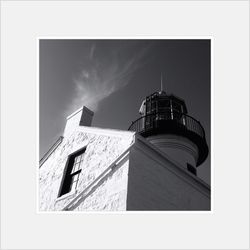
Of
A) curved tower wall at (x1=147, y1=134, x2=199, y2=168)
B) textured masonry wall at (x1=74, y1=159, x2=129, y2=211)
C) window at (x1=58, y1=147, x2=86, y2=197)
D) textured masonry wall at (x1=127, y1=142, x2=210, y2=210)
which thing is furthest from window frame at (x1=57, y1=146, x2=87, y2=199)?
curved tower wall at (x1=147, y1=134, x2=199, y2=168)

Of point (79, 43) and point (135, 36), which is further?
point (79, 43)

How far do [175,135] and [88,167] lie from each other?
4.82 metres

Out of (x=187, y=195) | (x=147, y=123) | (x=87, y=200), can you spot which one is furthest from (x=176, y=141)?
(x=87, y=200)

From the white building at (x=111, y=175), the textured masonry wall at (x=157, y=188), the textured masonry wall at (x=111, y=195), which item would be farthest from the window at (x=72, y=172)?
the textured masonry wall at (x=157, y=188)

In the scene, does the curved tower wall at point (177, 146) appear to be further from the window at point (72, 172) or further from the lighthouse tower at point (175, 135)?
the window at point (72, 172)

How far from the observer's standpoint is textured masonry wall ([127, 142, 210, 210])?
5.75m

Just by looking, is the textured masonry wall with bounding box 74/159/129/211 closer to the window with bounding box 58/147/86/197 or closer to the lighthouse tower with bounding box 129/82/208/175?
the window with bounding box 58/147/86/197

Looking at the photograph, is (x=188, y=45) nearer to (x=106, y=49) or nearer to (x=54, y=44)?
(x=106, y=49)

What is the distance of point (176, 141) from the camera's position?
11.0 metres

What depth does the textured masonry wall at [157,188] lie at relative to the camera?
5.75 m

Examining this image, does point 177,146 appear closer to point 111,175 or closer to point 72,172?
point 72,172

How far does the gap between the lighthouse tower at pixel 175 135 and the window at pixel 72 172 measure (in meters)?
3.60

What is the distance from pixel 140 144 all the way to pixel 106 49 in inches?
90.4

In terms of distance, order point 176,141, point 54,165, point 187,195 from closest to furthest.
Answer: point 187,195 → point 54,165 → point 176,141
